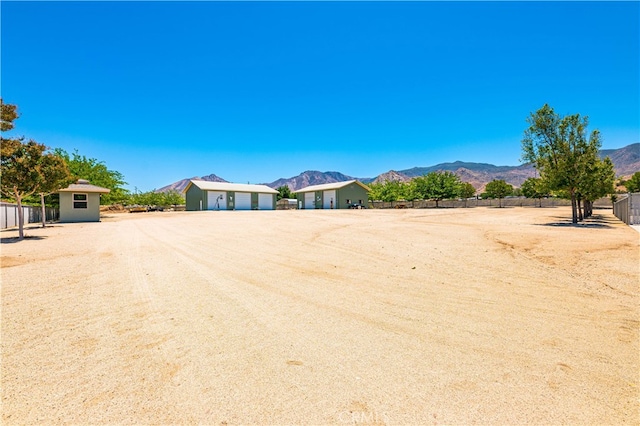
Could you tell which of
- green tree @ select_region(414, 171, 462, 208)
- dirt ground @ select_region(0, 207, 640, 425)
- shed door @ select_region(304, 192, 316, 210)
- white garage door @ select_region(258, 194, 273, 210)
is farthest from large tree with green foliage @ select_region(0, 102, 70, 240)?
green tree @ select_region(414, 171, 462, 208)

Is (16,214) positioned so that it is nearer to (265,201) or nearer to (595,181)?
(265,201)

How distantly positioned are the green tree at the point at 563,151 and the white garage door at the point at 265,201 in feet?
118

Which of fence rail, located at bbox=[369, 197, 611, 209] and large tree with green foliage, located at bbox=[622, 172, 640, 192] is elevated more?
large tree with green foliage, located at bbox=[622, 172, 640, 192]

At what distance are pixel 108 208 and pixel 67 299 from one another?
58.3 metres

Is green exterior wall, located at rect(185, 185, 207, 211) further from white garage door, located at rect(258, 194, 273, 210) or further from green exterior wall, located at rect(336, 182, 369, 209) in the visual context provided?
green exterior wall, located at rect(336, 182, 369, 209)

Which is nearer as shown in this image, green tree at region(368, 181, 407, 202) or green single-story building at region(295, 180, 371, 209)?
green single-story building at region(295, 180, 371, 209)

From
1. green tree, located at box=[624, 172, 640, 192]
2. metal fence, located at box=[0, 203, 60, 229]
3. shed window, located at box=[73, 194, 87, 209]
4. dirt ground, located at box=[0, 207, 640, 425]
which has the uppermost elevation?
green tree, located at box=[624, 172, 640, 192]

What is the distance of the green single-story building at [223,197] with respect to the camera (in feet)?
143

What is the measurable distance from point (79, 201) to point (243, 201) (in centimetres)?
2331

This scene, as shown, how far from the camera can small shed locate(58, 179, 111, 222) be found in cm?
2366

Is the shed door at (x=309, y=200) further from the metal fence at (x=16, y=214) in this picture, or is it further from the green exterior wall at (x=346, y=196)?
the metal fence at (x=16, y=214)

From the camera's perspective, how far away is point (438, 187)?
2015 inches

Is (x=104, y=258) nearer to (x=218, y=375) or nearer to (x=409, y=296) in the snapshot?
(x=218, y=375)

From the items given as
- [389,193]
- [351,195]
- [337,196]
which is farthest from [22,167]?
[389,193]
